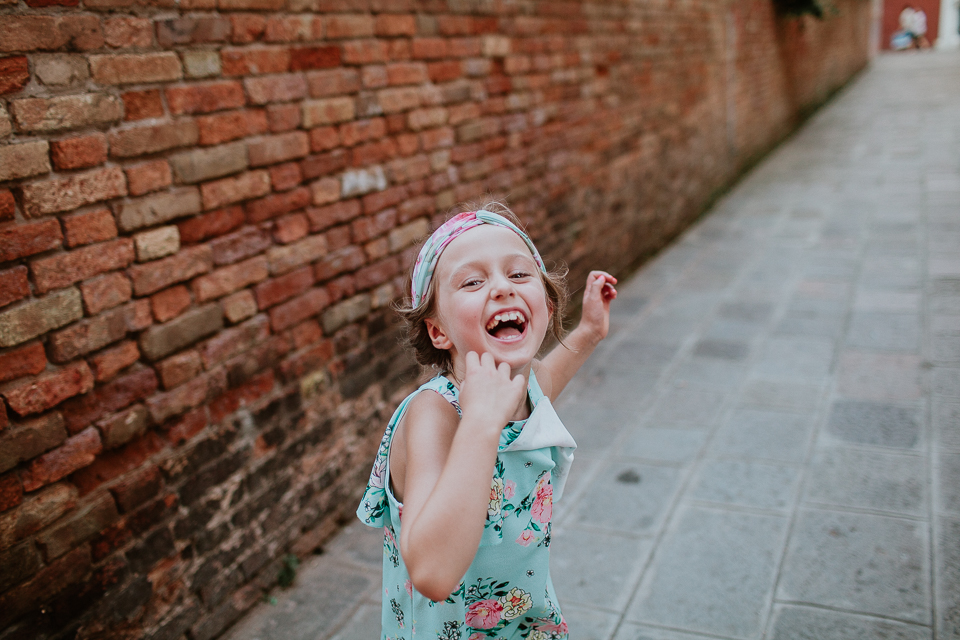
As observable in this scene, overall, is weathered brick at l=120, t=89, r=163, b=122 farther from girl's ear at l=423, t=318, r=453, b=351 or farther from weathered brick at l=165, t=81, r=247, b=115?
girl's ear at l=423, t=318, r=453, b=351

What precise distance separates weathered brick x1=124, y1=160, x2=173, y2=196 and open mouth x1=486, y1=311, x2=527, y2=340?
4.47 feet

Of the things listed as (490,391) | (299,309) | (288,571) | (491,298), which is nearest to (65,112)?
(299,309)

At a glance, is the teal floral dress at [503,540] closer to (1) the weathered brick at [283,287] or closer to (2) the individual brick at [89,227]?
(2) the individual brick at [89,227]

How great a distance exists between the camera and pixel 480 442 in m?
1.14

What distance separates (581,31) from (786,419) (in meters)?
3.16

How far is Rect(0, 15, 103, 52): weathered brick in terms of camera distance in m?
1.80

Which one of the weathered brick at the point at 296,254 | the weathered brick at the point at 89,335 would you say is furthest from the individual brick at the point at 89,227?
the weathered brick at the point at 296,254

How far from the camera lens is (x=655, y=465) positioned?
3381 mm

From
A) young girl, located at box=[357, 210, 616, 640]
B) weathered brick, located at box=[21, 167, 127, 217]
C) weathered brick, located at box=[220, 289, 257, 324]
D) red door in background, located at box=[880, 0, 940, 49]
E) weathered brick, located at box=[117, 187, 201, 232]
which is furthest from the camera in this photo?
red door in background, located at box=[880, 0, 940, 49]

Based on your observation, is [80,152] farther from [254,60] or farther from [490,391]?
[490,391]

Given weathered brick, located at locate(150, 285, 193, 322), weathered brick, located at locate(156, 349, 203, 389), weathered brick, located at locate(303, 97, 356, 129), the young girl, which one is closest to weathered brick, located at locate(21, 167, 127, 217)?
weathered brick, located at locate(150, 285, 193, 322)

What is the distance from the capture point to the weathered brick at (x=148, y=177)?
2123 mm

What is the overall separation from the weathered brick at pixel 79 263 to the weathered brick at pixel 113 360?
0.75ft

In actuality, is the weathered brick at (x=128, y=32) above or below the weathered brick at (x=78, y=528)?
above
